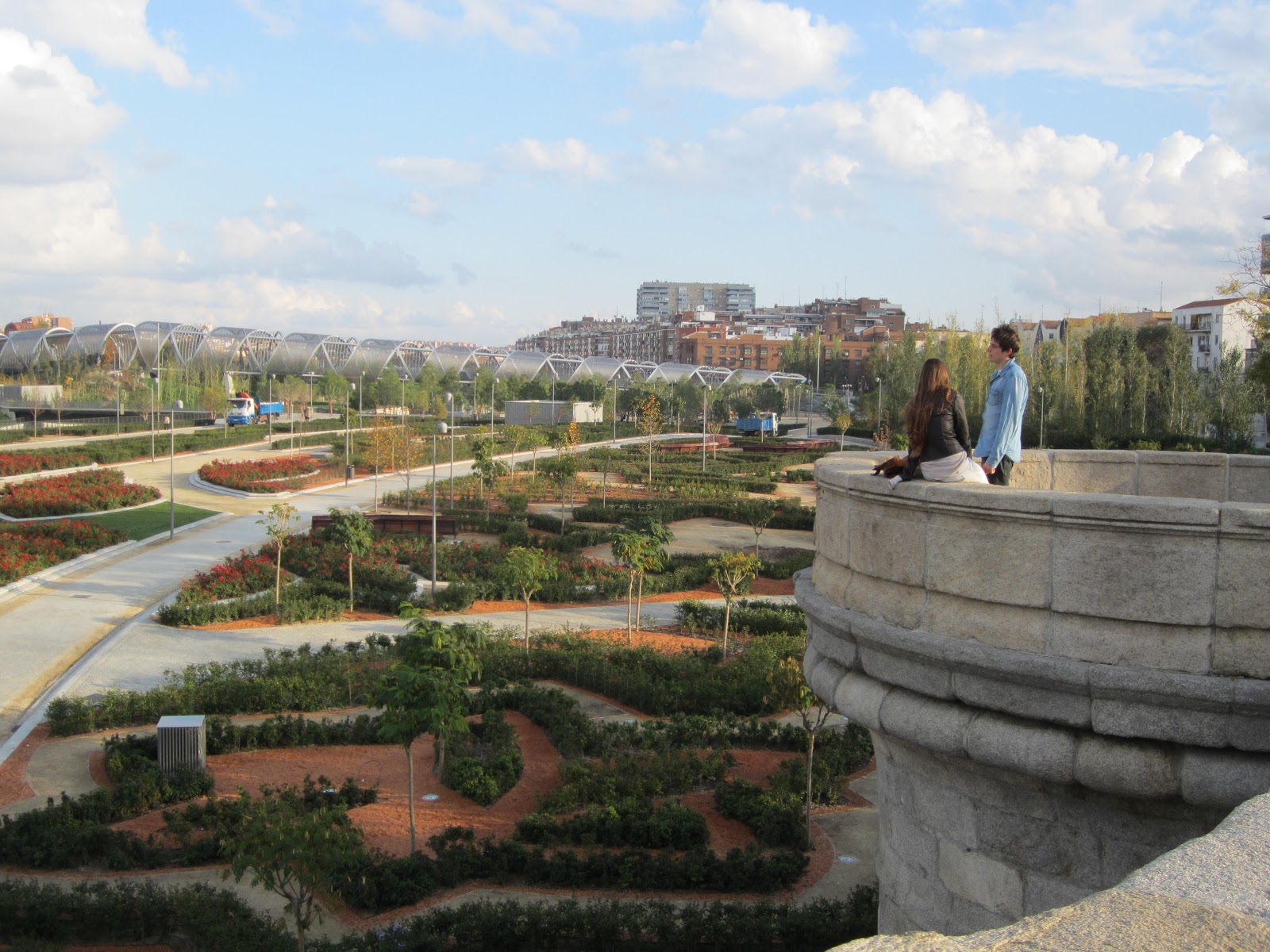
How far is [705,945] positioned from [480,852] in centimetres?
231

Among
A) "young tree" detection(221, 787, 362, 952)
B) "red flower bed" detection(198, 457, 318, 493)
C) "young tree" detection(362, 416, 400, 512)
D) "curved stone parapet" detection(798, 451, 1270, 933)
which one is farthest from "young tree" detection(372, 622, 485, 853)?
"red flower bed" detection(198, 457, 318, 493)

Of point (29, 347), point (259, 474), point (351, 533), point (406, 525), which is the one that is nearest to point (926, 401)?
point (351, 533)

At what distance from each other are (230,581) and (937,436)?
1684 cm

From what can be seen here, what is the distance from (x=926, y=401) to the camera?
5.02m

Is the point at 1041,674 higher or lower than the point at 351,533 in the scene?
higher

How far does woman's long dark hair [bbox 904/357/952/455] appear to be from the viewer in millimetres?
4949

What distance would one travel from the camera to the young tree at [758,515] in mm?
23594

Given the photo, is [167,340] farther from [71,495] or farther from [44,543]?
[44,543]

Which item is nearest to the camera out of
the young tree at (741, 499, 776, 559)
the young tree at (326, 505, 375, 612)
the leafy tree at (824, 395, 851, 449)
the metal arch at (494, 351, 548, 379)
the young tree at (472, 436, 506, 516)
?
the young tree at (326, 505, 375, 612)

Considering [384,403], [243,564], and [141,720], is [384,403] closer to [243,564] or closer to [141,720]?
[243,564]

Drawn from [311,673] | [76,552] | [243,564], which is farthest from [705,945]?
[76,552]

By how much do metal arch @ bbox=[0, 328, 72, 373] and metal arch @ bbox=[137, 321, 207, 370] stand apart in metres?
5.63

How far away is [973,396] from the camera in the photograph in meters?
48.2

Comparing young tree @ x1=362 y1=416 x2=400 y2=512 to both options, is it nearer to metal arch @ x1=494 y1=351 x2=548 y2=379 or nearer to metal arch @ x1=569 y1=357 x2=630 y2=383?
metal arch @ x1=494 y1=351 x2=548 y2=379
